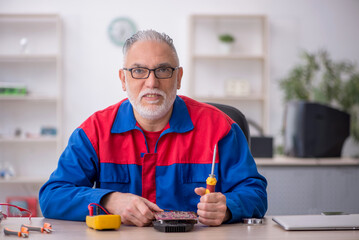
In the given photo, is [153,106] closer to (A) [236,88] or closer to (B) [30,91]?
(A) [236,88]

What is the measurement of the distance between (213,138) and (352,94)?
126 inches

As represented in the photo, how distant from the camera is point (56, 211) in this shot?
1.45 metres

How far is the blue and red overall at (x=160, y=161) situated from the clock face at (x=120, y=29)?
3.43 metres

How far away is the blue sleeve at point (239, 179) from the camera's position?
1.44 metres

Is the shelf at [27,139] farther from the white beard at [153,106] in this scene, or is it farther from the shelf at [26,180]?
the white beard at [153,106]

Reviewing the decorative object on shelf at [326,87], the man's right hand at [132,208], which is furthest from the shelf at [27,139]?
the man's right hand at [132,208]

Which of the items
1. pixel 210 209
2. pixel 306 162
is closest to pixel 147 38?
pixel 210 209

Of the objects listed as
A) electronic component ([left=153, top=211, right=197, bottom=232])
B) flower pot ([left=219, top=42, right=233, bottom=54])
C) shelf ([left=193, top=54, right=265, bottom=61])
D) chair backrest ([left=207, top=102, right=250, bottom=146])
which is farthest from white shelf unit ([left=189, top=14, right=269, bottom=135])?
electronic component ([left=153, top=211, right=197, bottom=232])

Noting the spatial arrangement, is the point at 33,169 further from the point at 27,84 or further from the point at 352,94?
the point at 352,94

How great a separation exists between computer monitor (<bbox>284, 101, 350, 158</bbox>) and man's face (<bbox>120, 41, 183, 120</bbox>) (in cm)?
229

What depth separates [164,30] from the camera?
5059mm

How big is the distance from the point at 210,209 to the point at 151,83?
56 centimetres

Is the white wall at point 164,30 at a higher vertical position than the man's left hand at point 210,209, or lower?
higher

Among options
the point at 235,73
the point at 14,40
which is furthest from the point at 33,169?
the point at 235,73
